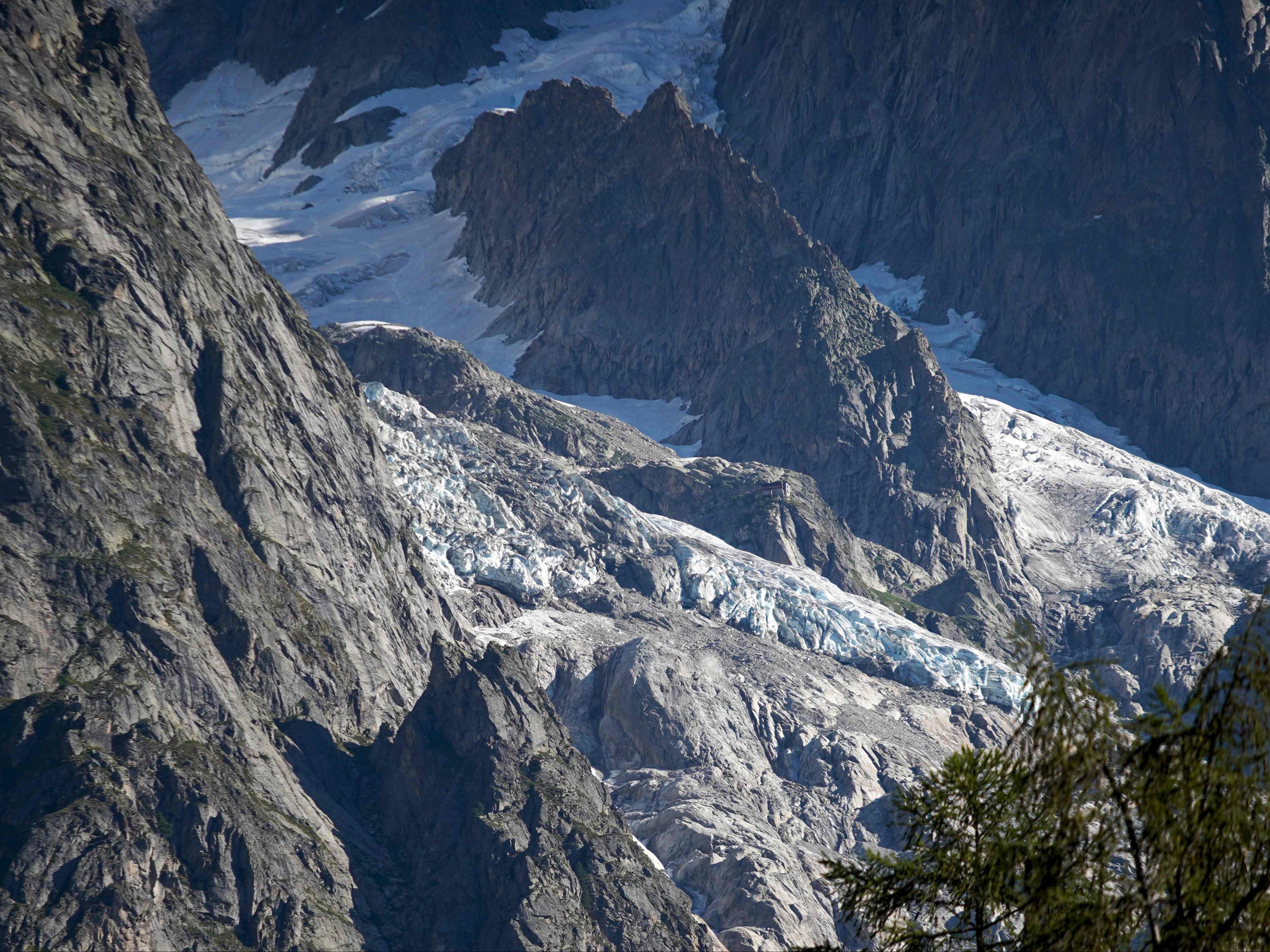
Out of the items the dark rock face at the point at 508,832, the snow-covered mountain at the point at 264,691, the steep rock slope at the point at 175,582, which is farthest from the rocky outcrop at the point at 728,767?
the steep rock slope at the point at 175,582

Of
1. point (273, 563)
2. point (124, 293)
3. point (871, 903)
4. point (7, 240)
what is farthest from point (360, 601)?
point (871, 903)

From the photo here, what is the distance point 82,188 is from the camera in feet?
564

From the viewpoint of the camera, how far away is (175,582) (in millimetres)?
146750

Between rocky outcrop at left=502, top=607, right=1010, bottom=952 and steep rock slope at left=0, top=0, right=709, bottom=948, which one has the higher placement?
steep rock slope at left=0, top=0, right=709, bottom=948

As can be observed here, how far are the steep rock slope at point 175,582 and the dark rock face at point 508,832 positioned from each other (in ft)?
1.93

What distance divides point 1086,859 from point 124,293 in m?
160

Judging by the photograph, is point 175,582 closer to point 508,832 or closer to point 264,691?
point 264,691

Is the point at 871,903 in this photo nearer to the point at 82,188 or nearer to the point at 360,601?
the point at 360,601

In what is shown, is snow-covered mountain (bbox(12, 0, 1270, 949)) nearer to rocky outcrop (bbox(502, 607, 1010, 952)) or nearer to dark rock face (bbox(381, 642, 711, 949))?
dark rock face (bbox(381, 642, 711, 949))

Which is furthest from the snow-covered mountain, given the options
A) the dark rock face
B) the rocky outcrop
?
the rocky outcrop

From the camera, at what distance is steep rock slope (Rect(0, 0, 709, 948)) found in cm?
12394

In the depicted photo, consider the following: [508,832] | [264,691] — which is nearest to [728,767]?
[508,832]

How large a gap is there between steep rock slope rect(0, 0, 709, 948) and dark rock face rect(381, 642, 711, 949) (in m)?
0.59

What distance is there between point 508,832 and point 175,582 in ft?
128
